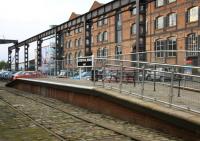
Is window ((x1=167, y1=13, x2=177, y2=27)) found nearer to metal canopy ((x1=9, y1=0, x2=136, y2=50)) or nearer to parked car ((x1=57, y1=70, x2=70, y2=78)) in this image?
metal canopy ((x1=9, y1=0, x2=136, y2=50))

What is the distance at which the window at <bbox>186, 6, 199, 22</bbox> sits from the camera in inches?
2192

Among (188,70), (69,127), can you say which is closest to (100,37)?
(69,127)

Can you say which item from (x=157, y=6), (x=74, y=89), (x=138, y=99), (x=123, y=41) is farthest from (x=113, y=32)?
(x=138, y=99)

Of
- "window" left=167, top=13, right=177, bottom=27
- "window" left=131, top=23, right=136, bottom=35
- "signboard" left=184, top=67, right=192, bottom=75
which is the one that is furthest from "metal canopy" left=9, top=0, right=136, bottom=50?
"signboard" left=184, top=67, right=192, bottom=75

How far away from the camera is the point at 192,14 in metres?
56.9

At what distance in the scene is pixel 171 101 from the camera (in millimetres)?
11258

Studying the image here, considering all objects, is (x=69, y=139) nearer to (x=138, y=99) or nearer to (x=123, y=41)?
(x=138, y=99)

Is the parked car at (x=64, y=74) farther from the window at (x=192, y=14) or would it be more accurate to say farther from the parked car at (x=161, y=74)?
the window at (x=192, y=14)

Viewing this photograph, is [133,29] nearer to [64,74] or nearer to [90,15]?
[90,15]

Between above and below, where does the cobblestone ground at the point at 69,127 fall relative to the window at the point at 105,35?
below

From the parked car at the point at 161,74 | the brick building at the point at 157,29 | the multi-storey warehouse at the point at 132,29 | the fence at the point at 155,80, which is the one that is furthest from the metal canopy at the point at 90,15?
the parked car at the point at 161,74

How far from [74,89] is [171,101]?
7.89 meters

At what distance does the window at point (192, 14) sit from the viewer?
55681 mm

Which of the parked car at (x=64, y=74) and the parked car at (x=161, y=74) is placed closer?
the parked car at (x=161, y=74)
